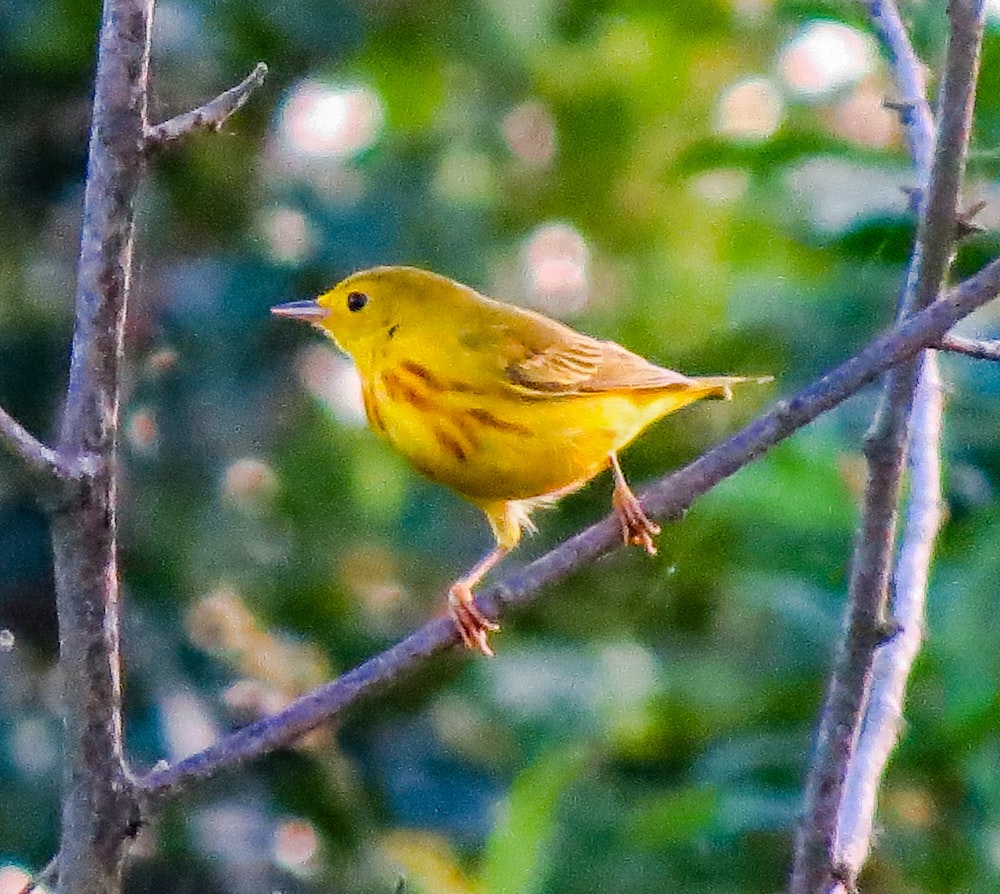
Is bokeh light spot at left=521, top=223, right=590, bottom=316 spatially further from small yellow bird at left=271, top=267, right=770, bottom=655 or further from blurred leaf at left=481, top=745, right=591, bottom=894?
blurred leaf at left=481, top=745, right=591, bottom=894

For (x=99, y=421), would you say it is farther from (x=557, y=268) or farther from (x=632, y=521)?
(x=557, y=268)

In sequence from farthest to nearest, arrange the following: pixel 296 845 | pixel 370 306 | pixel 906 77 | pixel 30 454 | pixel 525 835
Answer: pixel 296 845, pixel 370 306, pixel 525 835, pixel 906 77, pixel 30 454

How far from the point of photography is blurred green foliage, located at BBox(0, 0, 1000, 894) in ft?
8.82

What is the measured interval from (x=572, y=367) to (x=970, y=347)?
1134mm

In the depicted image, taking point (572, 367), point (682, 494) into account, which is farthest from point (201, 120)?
point (572, 367)

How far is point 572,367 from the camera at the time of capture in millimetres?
2742

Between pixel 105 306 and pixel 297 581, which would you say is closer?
pixel 105 306

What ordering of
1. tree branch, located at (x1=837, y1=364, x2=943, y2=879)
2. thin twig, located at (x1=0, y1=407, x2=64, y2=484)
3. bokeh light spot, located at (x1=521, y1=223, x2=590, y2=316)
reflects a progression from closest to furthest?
thin twig, located at (x1=0, y1=407, x2=64, y2=484)
tree branch, located at (x1=837, y1=364, x2=943, y2=879)
bokeh light spot, located at (x1=521, y1=223, x2=590, y2=316)

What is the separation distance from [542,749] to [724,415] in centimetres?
96

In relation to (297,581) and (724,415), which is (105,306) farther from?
(724,415)

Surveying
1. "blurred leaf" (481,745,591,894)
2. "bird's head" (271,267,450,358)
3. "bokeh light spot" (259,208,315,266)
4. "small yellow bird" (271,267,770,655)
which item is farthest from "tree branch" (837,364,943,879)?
"bokeh light spot" (259,208,315,266)

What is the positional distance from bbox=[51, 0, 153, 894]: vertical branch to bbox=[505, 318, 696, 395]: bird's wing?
1.21 metres

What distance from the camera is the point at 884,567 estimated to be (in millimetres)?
1623

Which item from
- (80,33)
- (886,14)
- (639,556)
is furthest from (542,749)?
(80,33)
